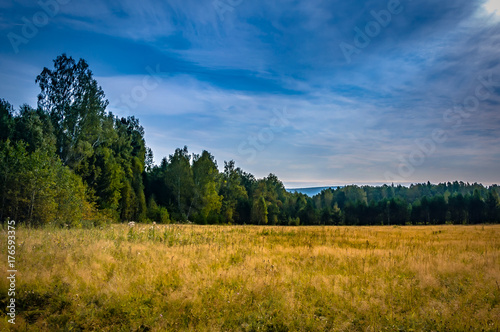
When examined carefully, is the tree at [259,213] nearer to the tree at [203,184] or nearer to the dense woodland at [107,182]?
the dense woodland at [107,182]

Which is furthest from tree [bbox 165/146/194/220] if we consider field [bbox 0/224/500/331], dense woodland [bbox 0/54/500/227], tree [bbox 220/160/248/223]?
field [bbox 0/224/500/331]

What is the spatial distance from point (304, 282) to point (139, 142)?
2098 inches

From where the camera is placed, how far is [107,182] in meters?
35.4

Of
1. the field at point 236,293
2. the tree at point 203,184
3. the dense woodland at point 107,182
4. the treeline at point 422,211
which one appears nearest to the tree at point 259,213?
the dense woodland at point 107,182

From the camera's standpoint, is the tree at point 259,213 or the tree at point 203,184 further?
the tree at point 259,213

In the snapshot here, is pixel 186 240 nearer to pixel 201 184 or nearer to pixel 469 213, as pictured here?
pixel 201 184

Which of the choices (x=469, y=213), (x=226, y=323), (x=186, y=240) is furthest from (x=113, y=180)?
(x=469, y=213)

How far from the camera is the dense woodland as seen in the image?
601 inches

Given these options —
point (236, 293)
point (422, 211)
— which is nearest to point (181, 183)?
point (236, 293)

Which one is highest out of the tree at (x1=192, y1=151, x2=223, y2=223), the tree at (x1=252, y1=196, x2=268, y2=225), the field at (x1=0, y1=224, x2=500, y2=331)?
the tree at (x1=192, y1=151, x2=223, y2=223)

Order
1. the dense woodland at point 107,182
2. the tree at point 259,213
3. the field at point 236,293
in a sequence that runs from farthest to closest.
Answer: the tree at point 259,213 → the dense woodland at point 107,182 → the field at point 236,293

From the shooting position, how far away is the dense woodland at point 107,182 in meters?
15.3

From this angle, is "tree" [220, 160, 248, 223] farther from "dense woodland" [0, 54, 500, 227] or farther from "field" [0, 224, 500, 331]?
"field" [0, 224, 500, 331]

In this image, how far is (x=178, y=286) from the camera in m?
7.15
